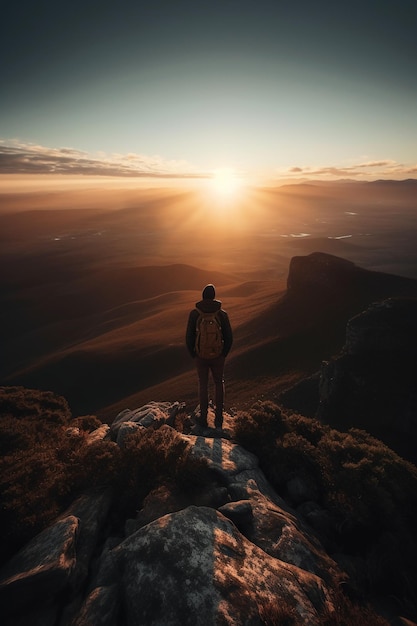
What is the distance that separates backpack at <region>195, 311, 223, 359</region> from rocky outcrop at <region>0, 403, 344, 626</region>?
446cm

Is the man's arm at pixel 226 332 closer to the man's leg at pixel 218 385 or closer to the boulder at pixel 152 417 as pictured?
the man's leg at pixel 218 385

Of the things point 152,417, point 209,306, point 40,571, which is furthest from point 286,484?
point 40,571

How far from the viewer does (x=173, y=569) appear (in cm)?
492

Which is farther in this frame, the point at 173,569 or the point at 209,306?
the point at 209,306

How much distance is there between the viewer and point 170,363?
200 feet

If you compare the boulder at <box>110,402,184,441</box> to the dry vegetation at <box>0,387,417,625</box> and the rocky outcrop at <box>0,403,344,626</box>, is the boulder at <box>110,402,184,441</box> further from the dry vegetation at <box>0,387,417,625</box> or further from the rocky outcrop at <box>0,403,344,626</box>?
the rocky outcrop at <box>0,403,344,626</box>

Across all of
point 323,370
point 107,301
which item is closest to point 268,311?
point 323,370

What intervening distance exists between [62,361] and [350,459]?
6695 centimetres

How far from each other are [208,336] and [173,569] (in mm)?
6261

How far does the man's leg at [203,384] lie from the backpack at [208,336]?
437mm

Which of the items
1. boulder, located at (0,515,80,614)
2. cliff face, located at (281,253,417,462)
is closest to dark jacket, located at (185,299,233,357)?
boulder, located at (0,515,80,614)

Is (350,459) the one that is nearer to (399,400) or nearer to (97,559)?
(97,559)

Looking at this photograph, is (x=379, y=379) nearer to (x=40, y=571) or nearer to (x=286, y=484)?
(x=286, y=484)

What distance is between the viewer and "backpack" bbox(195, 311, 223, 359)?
33.9 ft
